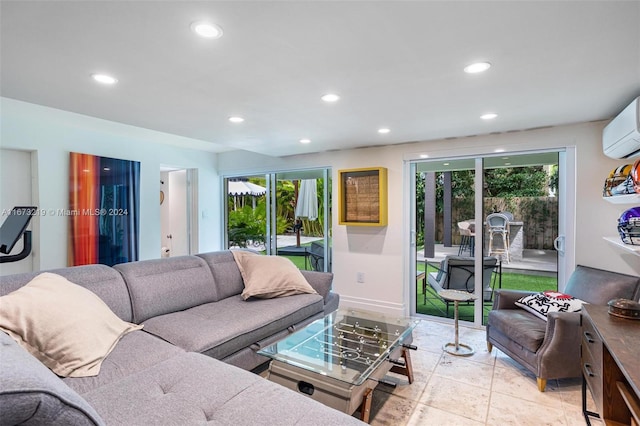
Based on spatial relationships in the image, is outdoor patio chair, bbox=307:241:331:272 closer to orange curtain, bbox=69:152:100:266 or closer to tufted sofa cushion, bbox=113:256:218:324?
tufted sofa cushion, bbox=113:256:218:324

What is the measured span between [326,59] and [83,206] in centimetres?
357

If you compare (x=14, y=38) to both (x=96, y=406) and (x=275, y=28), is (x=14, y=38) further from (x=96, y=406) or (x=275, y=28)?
(x=96, y=406)

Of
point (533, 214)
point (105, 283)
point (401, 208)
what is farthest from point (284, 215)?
point (533, 214)

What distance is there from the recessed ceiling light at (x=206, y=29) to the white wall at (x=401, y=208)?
116 inches

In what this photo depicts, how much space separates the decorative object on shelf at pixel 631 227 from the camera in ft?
7.26

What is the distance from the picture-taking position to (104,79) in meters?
2.06

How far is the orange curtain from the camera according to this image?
380cm

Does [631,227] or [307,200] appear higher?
[307,200]

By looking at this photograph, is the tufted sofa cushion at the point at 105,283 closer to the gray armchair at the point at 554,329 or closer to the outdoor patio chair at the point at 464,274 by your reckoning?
the gray armchair at the point at 554,329

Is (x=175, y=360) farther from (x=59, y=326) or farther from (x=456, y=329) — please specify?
(x=456, y=329)

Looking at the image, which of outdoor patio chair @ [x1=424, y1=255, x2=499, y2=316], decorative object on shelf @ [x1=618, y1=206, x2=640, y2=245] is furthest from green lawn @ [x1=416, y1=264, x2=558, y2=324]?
decorative object on shelf @ [x1=618, y1=206, x2=640, y2=245]

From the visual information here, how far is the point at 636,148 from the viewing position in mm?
2328

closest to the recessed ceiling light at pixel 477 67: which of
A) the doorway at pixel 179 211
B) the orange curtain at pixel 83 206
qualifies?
the orange curtain at pixel 83 206

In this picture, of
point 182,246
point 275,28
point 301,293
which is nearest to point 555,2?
point 275,28
